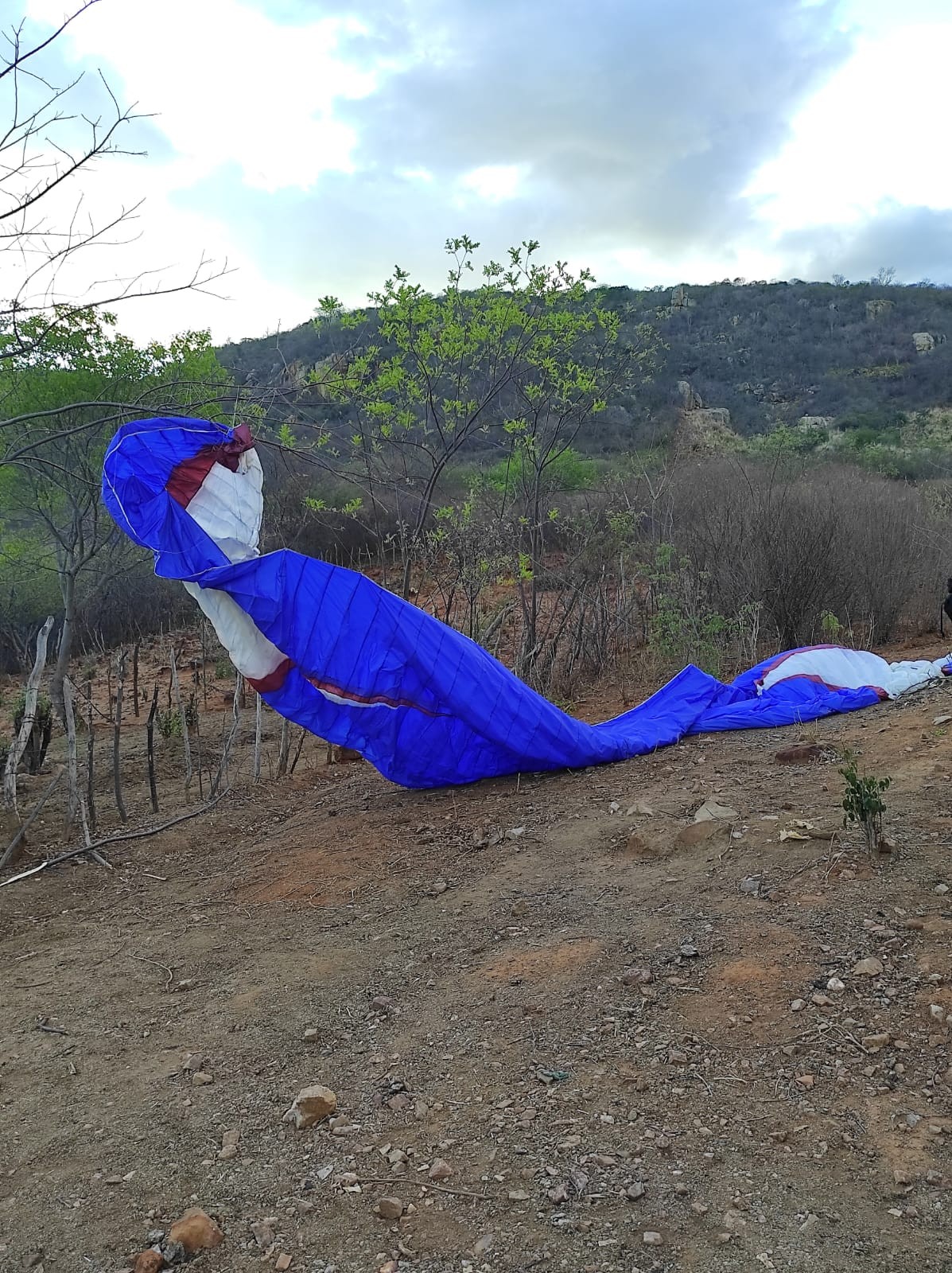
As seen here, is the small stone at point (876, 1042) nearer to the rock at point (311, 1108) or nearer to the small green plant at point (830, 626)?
the rock at point (311, 1108)

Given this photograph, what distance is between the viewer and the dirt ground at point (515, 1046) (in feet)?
5.65

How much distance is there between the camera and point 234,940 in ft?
10.7

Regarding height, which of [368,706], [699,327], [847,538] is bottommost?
[368,706]

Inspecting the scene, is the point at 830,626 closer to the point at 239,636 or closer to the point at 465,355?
the point at 465,355

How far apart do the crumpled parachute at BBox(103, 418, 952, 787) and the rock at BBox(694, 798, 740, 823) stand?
1.09m

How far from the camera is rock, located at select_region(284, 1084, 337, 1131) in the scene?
2.11m

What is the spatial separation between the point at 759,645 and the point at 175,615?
9709 mm

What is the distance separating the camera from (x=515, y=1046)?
7.59ft

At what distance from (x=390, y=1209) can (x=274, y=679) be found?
2800mm

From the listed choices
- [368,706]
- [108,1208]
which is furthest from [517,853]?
[108,1208]

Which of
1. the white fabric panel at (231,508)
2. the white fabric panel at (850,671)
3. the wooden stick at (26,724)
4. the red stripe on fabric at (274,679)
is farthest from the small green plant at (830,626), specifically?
the wooden stick at (26,724)

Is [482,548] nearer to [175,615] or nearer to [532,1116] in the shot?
[532,1116]

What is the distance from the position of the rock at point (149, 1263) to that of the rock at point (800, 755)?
350 cm

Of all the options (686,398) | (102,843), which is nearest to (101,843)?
(102,843)
